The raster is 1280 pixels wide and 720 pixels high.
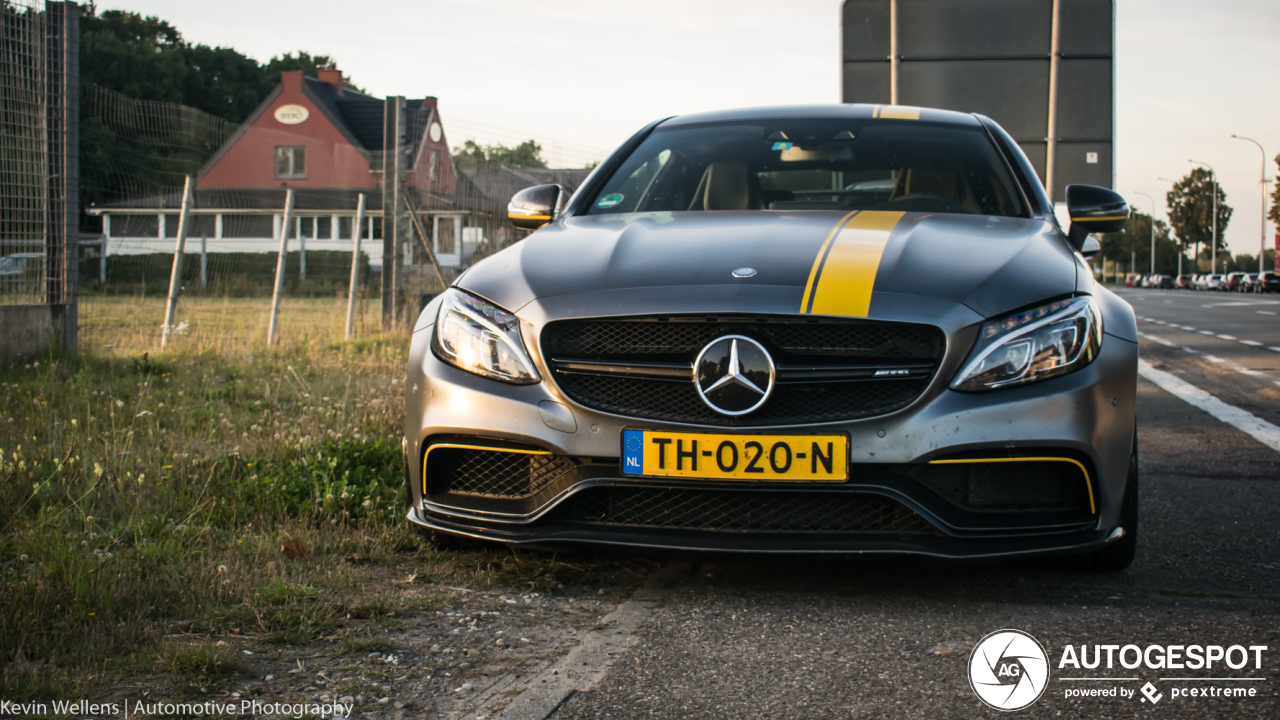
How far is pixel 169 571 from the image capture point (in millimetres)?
2945

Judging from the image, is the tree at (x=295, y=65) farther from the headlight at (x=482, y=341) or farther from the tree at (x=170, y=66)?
the headlight at (x=482, y=341)

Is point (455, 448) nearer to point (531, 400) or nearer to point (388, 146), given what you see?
point (531, 400)

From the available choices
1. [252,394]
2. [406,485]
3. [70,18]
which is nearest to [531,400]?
[406,485]

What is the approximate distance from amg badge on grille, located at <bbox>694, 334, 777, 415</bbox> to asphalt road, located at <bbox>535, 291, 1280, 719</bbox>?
0.53 m

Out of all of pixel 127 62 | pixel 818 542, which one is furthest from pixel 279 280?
pixel 127 62

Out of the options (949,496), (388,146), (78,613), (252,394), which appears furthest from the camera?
(388,146)

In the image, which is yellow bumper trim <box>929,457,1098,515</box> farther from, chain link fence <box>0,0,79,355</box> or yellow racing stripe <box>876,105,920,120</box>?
chain link fence <box>0,0,79,355</box>

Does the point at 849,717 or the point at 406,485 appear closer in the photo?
the point at 849,717

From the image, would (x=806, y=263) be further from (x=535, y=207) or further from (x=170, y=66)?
(x=170, y=66)

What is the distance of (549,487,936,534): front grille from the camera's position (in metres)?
2.77

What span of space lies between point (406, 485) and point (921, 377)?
Answer: 1491mm

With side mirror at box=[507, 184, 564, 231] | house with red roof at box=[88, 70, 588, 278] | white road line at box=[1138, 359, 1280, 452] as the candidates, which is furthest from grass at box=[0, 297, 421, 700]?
house with red roof at box=[88, 70, 588, 278]

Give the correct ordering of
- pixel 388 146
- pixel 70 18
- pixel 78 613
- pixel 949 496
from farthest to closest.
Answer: pixel 388 146 → pixel 70 18 → pixel 949 496 → pixel 78 613

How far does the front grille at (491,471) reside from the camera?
9.61 feet
